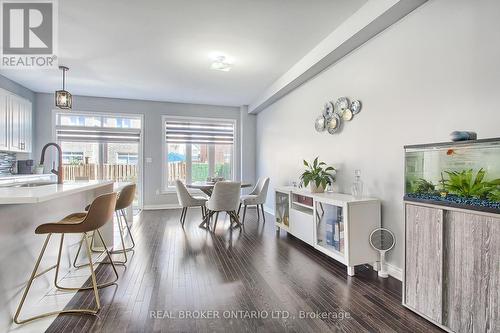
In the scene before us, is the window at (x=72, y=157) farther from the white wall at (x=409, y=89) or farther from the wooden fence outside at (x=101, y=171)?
the white wall at (x=409, y=89)

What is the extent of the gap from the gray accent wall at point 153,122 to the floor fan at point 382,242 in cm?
451

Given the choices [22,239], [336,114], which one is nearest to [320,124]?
[336,114]

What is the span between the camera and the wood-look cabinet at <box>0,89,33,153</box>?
4.35 m

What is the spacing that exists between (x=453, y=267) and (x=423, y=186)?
575mm

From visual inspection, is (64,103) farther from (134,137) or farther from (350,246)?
(350,246)

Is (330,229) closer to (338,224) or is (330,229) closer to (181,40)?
(338,224)

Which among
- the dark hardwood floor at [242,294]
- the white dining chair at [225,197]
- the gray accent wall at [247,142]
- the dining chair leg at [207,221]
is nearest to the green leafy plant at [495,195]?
the dark hardwood floor at [242,294]

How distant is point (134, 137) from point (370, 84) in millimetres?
5381

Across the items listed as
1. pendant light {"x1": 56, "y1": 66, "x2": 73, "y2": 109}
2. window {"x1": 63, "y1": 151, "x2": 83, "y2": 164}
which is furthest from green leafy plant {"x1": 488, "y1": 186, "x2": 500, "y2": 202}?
window {"x1": 63, "y1": 151, "x2": 83, "y2": 164}

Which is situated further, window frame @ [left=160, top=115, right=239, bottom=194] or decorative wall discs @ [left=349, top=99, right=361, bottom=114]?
window frame @ [left=160, top=115, right=239, bottom=194]

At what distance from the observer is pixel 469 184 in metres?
1.65

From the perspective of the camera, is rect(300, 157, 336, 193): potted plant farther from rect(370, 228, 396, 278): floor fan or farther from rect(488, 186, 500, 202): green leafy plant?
rect(488, 186, 500, 202): green leafy plant

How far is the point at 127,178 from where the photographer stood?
6.35 m

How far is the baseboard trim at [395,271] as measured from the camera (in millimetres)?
2503
